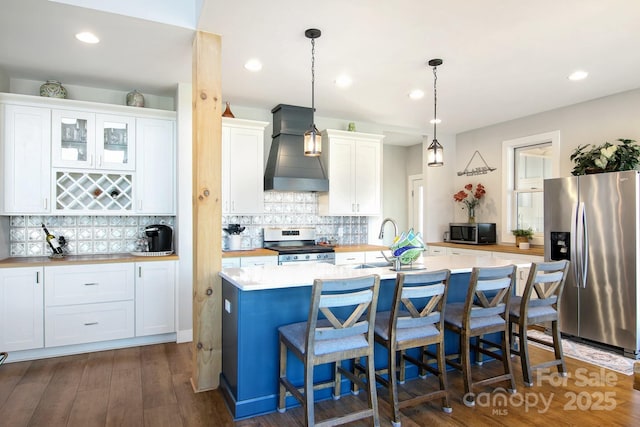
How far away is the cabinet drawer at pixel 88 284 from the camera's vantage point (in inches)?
135

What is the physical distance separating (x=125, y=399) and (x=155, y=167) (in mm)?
2299

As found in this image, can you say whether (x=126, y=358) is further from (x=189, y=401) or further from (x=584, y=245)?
(x=584, y=245)

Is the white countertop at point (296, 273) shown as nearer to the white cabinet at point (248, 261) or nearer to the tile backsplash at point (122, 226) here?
the white cabinet at point (248, 261)

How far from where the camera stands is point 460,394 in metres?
2.72

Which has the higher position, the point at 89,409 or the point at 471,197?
the point at 471,197

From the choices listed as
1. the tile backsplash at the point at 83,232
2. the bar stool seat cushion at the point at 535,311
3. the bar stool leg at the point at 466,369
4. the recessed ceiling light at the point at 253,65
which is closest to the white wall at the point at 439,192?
the bar stool seat cushion at the point at 535,311

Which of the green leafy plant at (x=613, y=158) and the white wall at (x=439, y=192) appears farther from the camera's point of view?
the white wall at (x=439, y=192)

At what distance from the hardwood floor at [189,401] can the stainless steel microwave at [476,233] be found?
2.35m

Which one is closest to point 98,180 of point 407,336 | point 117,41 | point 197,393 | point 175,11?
point 117,41

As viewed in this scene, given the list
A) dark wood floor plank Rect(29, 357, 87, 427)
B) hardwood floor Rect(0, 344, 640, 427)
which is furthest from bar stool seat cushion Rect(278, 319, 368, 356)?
dark wood floor plank Rect(29, 357, 87, 427)

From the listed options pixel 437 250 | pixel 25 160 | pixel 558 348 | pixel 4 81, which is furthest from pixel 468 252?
pixel 4 81

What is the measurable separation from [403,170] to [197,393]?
5884 millimetres

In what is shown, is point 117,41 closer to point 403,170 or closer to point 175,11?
point 175,11

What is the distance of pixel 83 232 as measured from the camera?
404 centimetres
